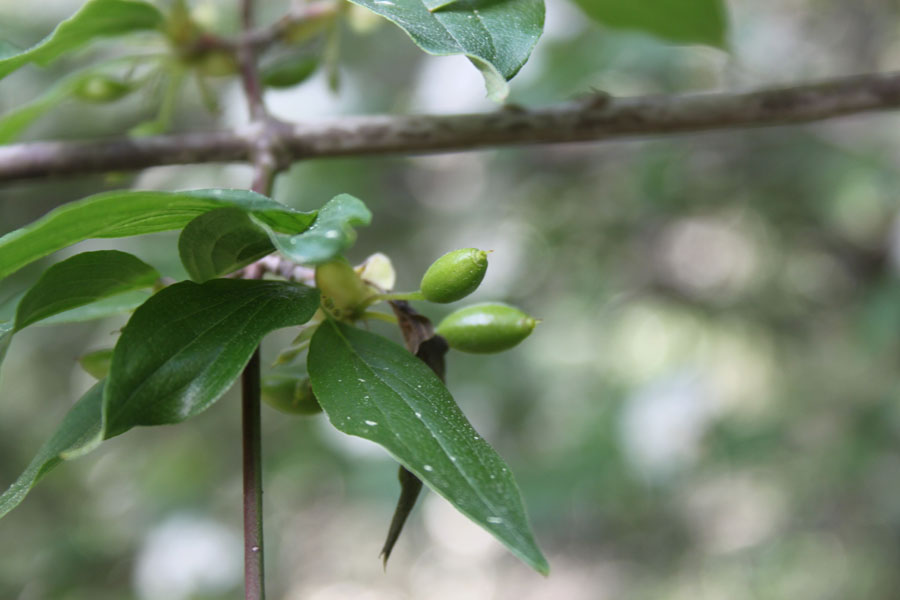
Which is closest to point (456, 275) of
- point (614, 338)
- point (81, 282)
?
point (81, 282)

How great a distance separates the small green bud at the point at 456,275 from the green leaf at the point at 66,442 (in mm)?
166

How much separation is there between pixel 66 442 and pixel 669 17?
0.63 metres

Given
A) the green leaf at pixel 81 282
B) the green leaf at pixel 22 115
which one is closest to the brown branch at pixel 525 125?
the green leaf at pixel 22 115

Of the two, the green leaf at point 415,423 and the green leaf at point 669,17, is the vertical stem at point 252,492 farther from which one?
the green leaf at point 669,17

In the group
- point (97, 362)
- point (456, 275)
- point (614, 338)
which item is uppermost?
point (456, 275)

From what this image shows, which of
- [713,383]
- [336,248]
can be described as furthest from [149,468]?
[336,248]

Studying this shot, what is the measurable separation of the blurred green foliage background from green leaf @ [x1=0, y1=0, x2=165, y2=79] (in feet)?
2.55

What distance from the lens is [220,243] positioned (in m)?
0.37

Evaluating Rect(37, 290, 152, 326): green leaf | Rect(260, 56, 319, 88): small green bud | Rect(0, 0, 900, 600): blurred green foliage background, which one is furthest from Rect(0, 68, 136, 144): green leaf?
Rect(0, 0, 900, 600): blurred green foliage background

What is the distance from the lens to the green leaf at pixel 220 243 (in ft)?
1.14

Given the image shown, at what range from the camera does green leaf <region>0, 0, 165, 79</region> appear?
453 millimetres

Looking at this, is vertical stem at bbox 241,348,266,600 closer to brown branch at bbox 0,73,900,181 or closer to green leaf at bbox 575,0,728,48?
brown branch at bbox 0,73,900,181

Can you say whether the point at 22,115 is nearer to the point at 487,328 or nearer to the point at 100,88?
the point at 100,88

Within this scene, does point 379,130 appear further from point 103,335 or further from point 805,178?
point 805,178
